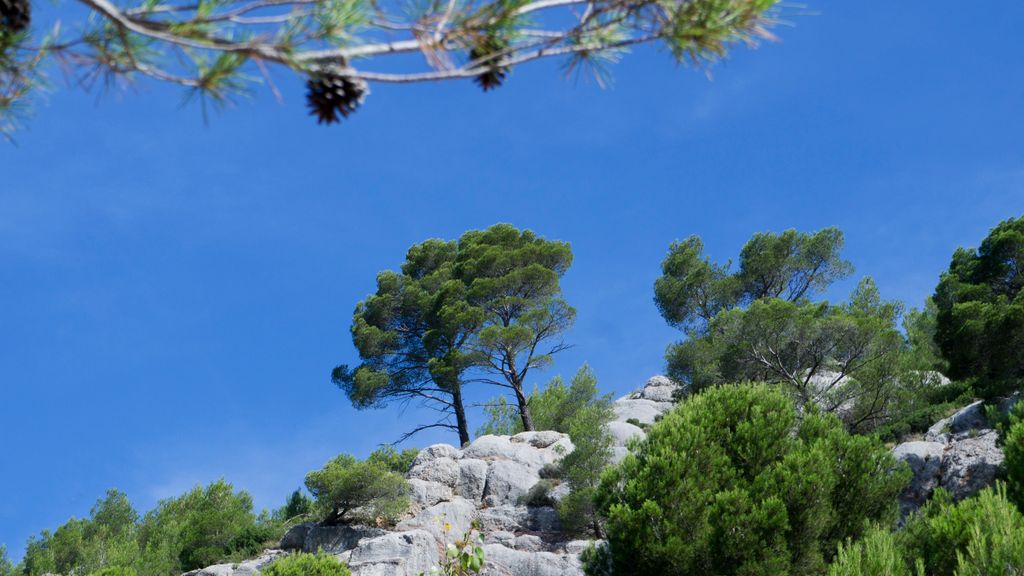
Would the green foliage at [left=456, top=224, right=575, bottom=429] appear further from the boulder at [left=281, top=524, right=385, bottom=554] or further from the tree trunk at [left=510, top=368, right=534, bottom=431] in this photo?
the boulder at [left=281, top=524, right=385, bottom=554]

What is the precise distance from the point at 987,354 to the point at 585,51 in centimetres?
1934

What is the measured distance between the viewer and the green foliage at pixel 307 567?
572 inches

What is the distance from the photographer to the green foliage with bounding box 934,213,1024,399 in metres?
18.6

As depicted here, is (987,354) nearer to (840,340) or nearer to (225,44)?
(840,340)

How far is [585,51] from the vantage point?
3670 millimetres

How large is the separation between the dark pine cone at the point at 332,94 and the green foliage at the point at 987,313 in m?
19.2

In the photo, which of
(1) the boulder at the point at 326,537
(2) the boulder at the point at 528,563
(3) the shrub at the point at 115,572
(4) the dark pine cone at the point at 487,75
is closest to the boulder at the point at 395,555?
(2) the boulder at the point at 528,563

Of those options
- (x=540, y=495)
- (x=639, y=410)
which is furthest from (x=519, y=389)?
(x=540, y=495)

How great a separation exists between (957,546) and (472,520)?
10750mm

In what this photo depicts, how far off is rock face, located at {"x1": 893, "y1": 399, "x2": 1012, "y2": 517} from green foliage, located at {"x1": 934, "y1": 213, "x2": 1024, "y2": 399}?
1502 mm

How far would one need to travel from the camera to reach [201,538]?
24156mm

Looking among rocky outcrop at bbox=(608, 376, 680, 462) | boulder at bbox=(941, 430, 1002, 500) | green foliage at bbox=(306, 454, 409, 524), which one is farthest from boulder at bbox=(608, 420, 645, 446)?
boulder at bbox=(941, 430, 1002, 500)

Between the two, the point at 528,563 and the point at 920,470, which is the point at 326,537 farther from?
the point at 920,470

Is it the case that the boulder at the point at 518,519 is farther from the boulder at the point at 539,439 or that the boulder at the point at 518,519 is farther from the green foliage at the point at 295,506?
the green foliage at the point at 295,506
